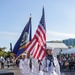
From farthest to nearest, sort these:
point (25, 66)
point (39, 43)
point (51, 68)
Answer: point (25, 66) < point (39, 43) < point (51, 68)

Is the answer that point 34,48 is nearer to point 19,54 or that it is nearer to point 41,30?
point 41,30

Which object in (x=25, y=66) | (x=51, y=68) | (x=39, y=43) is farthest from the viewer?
(x=25, y=66)

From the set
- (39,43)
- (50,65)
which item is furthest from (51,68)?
(39,43)

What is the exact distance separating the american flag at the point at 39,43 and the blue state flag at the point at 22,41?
7.81ft

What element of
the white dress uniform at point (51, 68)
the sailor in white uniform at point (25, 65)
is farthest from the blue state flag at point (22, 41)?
the white dress uniform at point (51, 68)

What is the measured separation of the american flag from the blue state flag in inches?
93.8

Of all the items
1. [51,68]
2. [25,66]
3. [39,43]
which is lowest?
[51,68]

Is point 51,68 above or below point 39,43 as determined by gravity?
below

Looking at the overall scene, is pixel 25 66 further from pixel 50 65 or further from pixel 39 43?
pixel 50 65

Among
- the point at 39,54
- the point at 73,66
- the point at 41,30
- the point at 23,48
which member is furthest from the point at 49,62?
the point at 73,66

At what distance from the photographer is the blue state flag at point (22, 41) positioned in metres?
15.5

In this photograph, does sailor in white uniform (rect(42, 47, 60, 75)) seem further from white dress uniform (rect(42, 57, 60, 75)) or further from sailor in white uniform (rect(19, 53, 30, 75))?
sailor in white uniform (rect(19, 53, 30, 75))

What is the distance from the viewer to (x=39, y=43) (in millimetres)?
12570

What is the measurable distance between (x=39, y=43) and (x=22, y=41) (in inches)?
146
